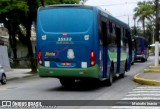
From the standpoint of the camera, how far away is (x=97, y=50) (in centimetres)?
1853

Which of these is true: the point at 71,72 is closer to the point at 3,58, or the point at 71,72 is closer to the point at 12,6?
the point at 3,58

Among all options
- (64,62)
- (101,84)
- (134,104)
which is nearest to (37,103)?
(134,104)

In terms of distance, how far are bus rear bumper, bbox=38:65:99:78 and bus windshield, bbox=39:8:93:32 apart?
1.60m

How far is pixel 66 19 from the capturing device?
61.5ft

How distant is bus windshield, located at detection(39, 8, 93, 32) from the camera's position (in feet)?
60.8

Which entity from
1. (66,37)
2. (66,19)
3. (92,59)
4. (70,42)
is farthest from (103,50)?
(66,19)

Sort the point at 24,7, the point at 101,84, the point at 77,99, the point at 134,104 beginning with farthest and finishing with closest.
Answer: the point at 24,7, the point at 101,84, the point at 77,99, the point at 134,104

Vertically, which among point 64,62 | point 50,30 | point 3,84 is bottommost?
point 3,84

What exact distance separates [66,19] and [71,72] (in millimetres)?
2194

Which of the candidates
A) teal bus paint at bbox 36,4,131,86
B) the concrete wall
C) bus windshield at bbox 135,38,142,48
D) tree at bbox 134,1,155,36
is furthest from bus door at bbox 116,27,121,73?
tree at bbox 134,1,155,36

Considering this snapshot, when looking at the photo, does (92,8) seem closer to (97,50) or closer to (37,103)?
(97,50)

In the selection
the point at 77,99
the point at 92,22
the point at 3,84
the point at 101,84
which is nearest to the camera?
the point at 77,99

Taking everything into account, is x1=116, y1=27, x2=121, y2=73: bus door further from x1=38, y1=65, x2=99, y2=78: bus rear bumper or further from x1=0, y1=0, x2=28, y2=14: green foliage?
x1=0, y1=0, x2=28, y2=14: green foliage

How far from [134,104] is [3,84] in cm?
1297
